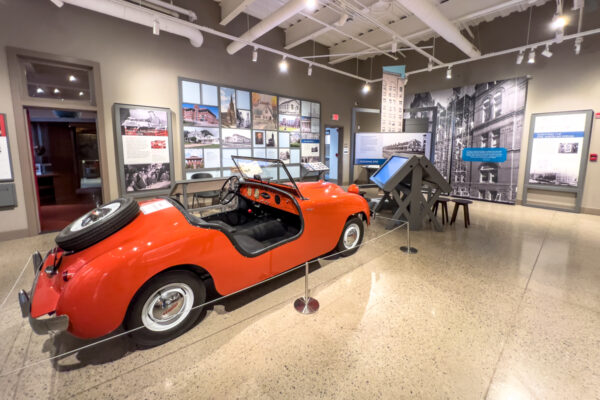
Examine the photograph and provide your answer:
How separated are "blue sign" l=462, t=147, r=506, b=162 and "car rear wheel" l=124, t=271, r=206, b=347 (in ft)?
26.6

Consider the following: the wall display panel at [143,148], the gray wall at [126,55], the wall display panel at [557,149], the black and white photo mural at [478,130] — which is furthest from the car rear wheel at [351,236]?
the wall display panel at [557,149]

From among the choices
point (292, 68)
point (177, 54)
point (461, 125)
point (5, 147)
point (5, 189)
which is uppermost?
point (292, 68)

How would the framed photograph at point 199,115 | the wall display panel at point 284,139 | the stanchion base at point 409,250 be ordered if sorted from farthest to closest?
1. the wall display panel at point 284,139
2. the framed photograph at point 199,115
3. the stanchion base at point 409,250

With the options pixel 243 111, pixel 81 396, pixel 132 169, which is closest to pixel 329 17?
pixel 243 111

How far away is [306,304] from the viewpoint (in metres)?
2.33

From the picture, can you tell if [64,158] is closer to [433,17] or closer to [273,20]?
[273,20]

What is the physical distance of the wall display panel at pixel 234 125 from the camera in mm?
5871

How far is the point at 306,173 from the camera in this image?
762cm

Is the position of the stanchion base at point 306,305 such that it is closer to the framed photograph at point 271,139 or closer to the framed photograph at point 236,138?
the framed photograph at point 236,138

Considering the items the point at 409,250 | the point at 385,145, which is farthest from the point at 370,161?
the point at 409,250

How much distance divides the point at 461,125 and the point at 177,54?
24.9ft

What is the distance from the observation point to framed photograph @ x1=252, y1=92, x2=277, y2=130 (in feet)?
22.8

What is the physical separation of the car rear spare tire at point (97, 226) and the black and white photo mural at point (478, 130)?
7.86 m

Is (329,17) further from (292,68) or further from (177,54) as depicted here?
(177,54)
